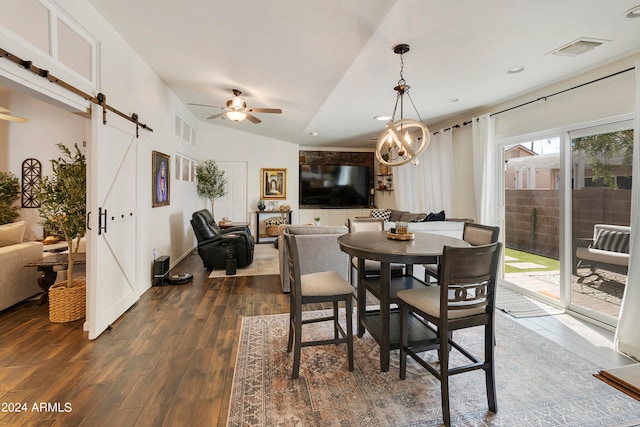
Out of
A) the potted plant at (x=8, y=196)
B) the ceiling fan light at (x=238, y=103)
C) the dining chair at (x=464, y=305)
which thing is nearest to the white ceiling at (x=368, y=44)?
the ceiling fan light at (x=238, y=103)

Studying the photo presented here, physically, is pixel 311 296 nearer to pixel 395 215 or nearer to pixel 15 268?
pixel 15 268

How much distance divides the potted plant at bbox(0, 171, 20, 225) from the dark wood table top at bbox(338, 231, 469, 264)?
239 inches

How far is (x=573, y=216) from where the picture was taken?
3.47 m

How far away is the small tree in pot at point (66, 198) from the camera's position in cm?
280

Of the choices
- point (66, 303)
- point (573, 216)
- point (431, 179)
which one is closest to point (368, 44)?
point (573, 216)

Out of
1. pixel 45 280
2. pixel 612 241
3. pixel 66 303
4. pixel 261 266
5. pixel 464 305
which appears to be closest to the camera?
pixel 464 305

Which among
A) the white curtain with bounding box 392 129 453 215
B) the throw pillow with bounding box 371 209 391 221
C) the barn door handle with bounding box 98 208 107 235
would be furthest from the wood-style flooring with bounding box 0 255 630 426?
the throw pillow with bounding box 371 209 391 221

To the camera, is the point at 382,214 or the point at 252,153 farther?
the point at 252,153

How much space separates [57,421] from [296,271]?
1.61 metres

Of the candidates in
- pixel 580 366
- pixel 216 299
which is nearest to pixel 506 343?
pixel 580 366

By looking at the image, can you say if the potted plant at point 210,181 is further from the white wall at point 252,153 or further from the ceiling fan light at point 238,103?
the ceiling fan light at point 238,103

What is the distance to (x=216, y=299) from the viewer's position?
3.71m

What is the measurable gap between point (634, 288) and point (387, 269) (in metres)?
2.26

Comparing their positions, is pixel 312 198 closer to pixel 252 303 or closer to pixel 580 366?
pixel 252 303
